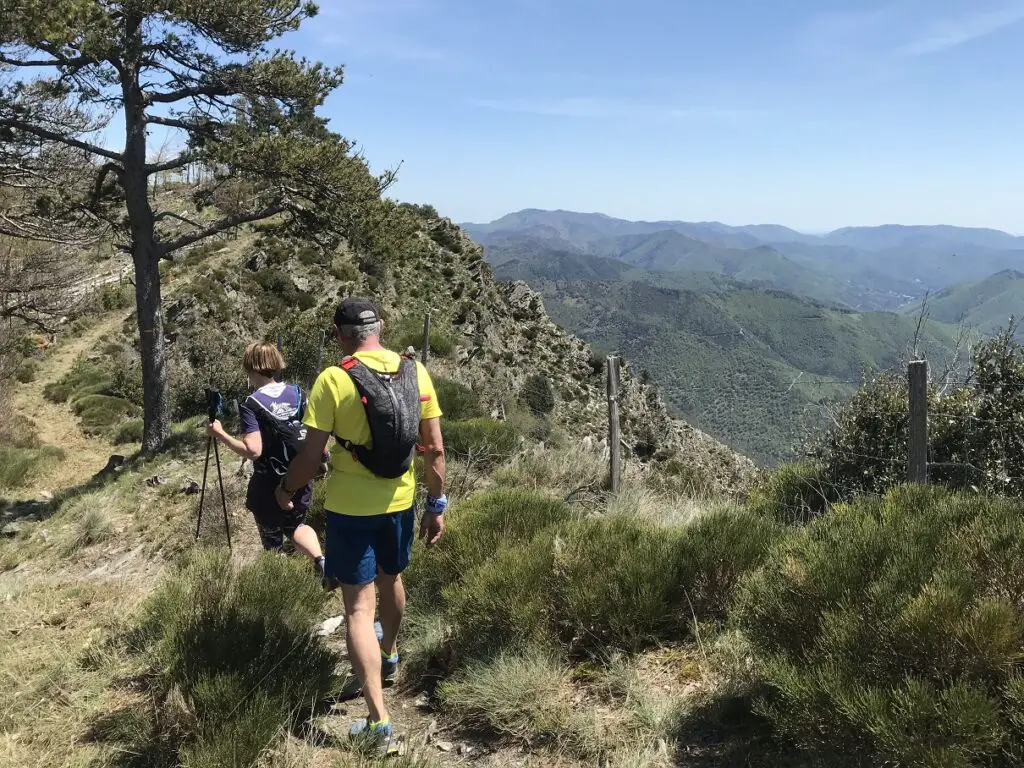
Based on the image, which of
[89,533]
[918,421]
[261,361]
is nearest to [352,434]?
[261,361]

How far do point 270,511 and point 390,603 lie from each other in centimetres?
131

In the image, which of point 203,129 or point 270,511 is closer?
point 270,511

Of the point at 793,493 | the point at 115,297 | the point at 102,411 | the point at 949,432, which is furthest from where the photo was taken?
the point at 115,297

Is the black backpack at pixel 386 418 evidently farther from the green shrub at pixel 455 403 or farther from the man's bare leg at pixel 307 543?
the green shrub at pixel 455 403

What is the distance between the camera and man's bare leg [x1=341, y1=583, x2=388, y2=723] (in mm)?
2766

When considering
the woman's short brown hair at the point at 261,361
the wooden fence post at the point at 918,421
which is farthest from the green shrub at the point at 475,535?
the wooden fence post at the point at 918,421

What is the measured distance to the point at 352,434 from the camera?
8.91 ft

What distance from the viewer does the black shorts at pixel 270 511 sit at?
4051 millimetres

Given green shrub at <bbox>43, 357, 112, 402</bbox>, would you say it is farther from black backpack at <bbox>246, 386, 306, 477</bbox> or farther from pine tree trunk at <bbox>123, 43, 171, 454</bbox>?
black backpack at <bbox>246, 386, 306, 477</bbox>

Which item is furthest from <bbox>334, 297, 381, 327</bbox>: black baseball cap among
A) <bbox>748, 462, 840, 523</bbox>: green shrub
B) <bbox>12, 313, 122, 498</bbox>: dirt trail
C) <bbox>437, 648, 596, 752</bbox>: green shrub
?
<bbox>12, 313, 122, 498</bbox>: dirt trail

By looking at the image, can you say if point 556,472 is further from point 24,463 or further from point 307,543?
point 24,463

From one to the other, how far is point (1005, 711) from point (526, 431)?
11.7 m

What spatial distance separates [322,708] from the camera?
10.5 ft

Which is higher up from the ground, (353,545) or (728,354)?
(353,545)
